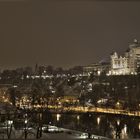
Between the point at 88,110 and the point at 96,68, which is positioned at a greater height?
the point at 96,68

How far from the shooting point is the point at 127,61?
308cm

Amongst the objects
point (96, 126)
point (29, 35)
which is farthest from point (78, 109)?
point (29, 35)

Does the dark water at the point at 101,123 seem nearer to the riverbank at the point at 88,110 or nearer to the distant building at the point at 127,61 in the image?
the riverbank at the point at 88,110

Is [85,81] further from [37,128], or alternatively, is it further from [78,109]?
[37,128]

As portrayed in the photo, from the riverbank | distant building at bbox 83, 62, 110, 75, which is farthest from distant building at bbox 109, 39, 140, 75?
the riverbank

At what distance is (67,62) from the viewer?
309 centimetres

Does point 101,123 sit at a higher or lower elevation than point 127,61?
lower

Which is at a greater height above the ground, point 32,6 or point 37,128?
point 32,6

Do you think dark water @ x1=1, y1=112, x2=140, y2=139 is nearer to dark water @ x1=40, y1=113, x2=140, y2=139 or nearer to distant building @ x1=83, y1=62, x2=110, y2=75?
dark water @ x1=40, y1=113, x2=140, y2=139

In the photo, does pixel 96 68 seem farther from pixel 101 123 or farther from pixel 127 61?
pixel 101 123

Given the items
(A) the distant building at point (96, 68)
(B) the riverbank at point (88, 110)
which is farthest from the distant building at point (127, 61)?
(B) the riverbank at point (88, 110)

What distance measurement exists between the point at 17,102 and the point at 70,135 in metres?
0.47

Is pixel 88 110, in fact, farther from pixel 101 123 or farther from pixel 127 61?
pixel 127 61

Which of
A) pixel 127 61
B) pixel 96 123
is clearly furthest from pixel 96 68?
pixel 96 123
